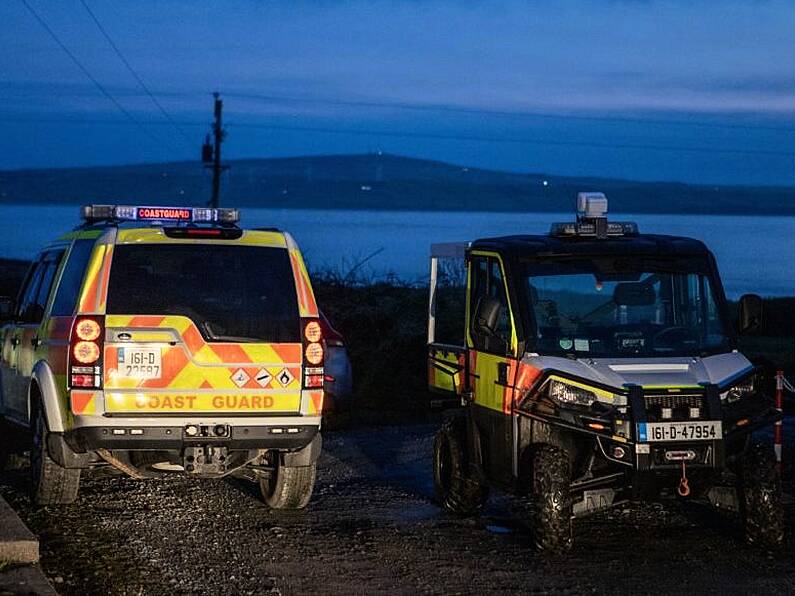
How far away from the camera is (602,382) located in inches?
365

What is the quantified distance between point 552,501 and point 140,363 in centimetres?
286

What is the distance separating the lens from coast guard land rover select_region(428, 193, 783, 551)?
30.1 ft

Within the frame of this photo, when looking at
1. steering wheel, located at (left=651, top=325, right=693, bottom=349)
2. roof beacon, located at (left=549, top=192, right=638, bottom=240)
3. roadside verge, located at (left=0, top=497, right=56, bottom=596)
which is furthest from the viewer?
roof beacon, located at (left=549, top=192, right=638, bottom=240)

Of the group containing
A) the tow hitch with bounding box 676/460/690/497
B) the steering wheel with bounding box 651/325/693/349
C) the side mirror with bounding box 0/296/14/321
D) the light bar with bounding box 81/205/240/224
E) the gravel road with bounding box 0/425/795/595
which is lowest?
the gravel road with bounding box 0/425/795/595

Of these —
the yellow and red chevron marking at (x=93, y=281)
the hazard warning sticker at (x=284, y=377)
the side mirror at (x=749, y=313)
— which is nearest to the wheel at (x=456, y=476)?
the hazard warning sticker at (x=284, y=377)

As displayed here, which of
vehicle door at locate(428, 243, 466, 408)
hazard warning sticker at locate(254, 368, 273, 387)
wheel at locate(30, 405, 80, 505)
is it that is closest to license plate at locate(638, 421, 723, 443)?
vehicle door at locate(428, 243, 466, 408)

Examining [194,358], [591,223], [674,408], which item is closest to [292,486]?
[194,358]

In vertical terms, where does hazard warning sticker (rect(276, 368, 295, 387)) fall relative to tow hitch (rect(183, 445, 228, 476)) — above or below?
above

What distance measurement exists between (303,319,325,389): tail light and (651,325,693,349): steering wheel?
7.45ft

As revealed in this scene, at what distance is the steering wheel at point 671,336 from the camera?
991 centimetres

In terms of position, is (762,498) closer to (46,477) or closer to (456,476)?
(456,476)

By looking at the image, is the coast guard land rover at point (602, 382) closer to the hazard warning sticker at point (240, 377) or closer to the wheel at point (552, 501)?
the wheel at point (552, 501)

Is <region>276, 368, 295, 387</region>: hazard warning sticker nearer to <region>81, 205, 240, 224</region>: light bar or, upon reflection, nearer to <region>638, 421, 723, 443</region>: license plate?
<region>81, 205, 240, 224</region>: light bar

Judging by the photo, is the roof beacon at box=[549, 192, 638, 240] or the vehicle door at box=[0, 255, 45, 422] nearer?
the roof beacon at box=[549, 192, 638, 240]
